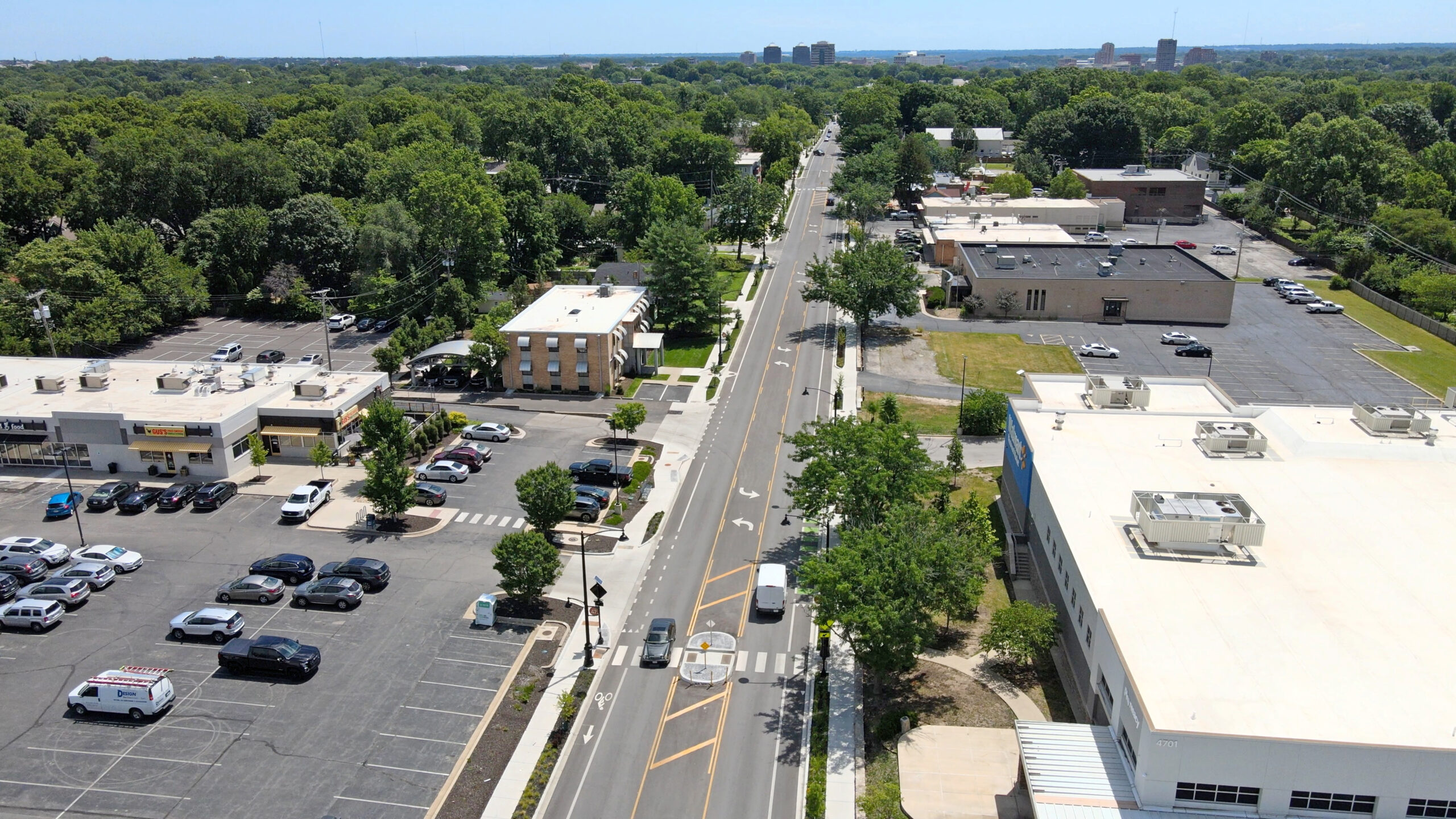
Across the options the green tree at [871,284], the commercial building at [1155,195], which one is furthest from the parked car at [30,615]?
the commercial building at [1155,195]

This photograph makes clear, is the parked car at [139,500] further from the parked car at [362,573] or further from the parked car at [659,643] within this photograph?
the parked car at [659,643]

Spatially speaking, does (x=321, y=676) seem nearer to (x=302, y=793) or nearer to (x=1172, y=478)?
(x=302, y=793)

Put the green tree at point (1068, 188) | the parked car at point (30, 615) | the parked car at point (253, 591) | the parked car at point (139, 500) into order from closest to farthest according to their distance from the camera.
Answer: the parked car at point (30, 615)
the parked car at point (253, 591)
the parked car at point (139, 500)
the green tree at point (1068, 188)

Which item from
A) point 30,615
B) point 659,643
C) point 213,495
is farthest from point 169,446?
point 659,643

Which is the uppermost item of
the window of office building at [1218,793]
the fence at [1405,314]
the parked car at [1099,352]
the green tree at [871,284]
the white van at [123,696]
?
the green tree at [871,284]

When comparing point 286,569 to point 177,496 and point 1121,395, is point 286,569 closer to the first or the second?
point 177,496

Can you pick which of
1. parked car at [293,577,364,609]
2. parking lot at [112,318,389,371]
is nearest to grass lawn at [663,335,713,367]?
parking lot at [112,318,389,371]

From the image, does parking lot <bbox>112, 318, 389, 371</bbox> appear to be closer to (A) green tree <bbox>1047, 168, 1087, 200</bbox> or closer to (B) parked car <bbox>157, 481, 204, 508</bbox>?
(B) parked car <bbox>157, 481, 204, 508</bbox>
